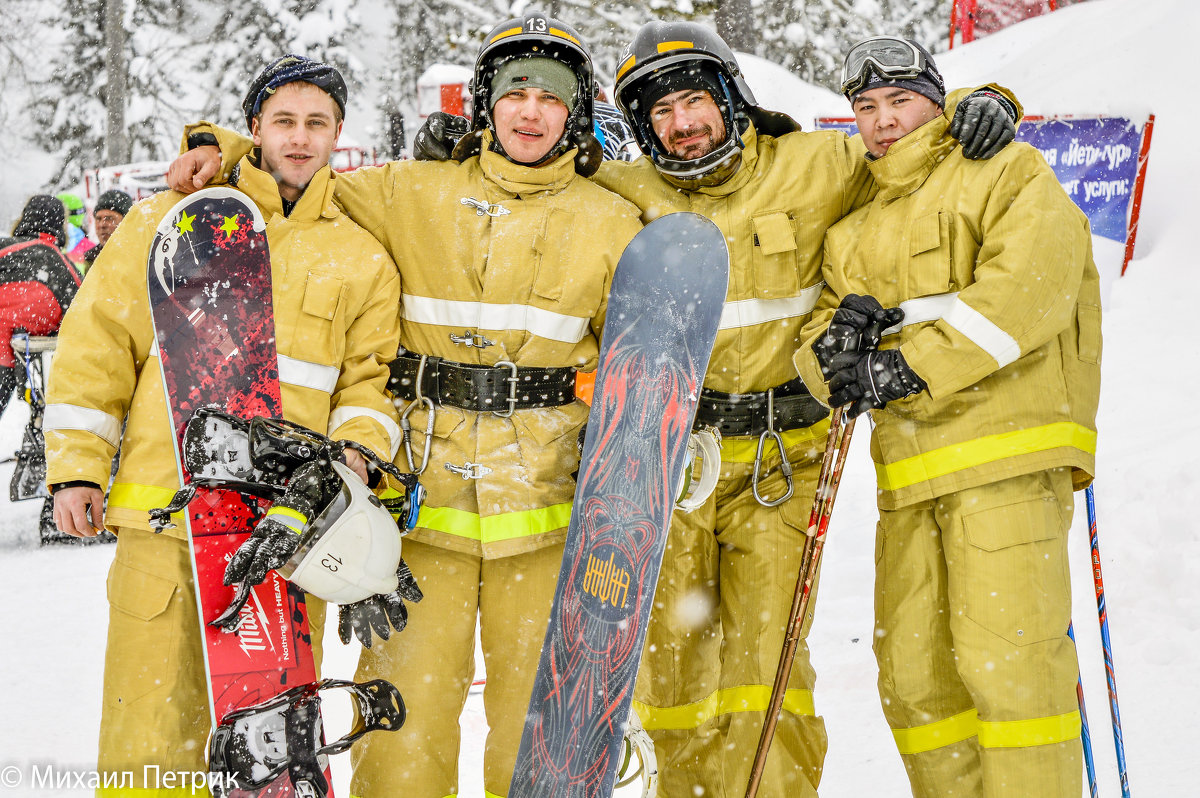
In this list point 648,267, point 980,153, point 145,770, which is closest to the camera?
point 145,770

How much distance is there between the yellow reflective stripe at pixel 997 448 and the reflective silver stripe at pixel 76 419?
199 cm

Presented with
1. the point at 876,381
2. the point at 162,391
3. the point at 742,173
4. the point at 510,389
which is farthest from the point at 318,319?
the point at 876,381

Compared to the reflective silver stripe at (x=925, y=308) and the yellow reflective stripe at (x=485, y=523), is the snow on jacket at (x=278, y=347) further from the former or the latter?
the reflective silver stripe at (x=925, y=308)

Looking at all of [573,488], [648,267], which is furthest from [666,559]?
[648,267]

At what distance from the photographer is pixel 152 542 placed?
7.82ft

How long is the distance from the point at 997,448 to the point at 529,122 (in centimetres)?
144

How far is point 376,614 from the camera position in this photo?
2.31 metres

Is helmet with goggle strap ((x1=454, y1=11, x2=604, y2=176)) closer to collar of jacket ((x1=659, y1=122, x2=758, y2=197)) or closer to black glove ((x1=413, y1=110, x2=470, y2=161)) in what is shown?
black glove ((x1=413, y1=110, x2=470, y2=161))

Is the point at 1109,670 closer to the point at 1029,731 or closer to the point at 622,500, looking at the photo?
the point at 1029,731

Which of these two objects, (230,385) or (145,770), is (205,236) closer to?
(230,385)

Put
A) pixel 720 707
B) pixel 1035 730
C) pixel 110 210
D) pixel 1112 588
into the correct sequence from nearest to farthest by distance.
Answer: pixel 1035 730
pixel 720 707
pixel 1112 588
pixel 110 210

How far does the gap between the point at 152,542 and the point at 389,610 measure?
0.60 metres

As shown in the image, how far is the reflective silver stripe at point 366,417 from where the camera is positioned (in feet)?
8.26

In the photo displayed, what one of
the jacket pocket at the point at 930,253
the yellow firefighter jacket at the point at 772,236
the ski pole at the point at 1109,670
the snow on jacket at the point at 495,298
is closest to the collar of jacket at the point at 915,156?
the jacket pocket at the point at 930,253
